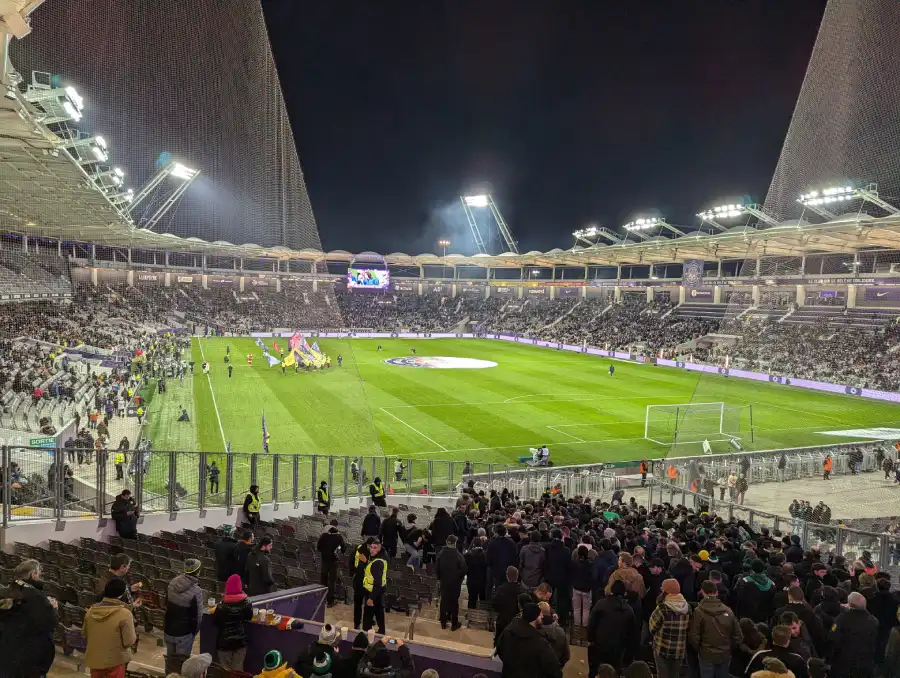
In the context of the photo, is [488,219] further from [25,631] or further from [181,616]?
[25,631]

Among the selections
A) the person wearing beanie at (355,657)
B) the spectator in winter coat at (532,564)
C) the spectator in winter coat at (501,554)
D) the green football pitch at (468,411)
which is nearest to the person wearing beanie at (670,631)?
the spectator in winter coat at (532,564)

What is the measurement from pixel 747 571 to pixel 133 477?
946cm

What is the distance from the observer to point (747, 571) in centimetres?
655

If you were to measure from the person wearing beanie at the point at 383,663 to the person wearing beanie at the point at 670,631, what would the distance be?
2.26 meters

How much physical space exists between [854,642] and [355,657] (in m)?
4.26

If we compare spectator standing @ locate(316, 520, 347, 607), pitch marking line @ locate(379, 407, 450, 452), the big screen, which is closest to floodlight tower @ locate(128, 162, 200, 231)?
the big screen

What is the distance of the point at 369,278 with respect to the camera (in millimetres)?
91875

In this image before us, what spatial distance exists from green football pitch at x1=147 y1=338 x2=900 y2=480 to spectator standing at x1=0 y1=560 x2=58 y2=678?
14.2 meters

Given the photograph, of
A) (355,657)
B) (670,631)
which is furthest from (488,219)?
(355,657)

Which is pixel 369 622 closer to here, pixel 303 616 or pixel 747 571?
pixel 303 616

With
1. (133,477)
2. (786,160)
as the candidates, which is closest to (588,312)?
(786,160)

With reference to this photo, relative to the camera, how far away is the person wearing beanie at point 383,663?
148 inches

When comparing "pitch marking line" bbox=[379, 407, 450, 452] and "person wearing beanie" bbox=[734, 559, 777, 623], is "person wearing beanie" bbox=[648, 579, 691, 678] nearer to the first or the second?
"person wearing beanie" bbox=[734, 559, 777, 623]

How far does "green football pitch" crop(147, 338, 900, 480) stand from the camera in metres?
22.6
